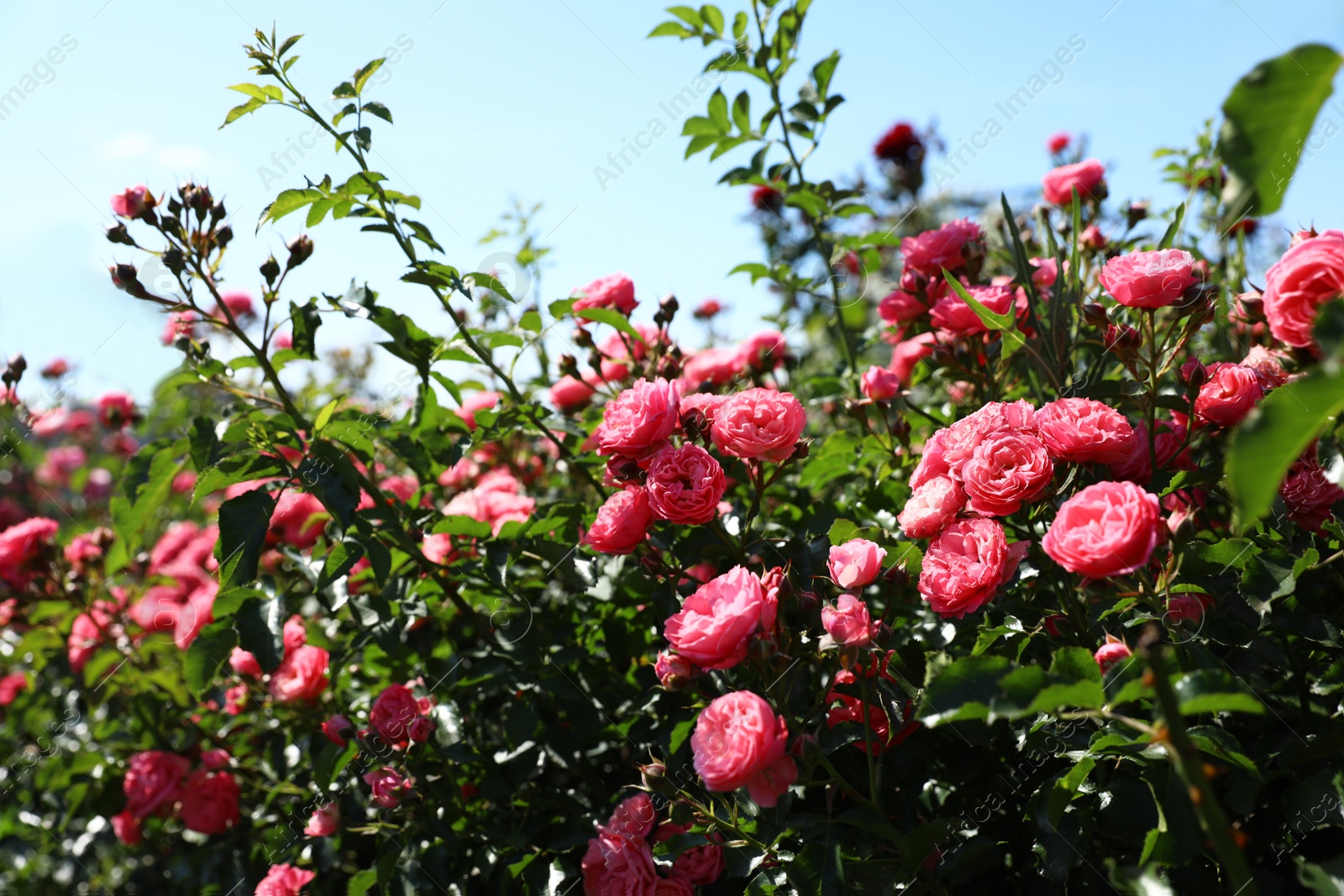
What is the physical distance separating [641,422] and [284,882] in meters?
1.34

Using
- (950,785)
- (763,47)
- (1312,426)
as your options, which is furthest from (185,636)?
(1312,426)

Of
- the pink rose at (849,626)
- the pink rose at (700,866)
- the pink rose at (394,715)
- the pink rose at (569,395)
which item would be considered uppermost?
the pink rose at (569,395)

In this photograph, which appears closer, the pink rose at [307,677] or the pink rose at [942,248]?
the pink rose at [942,248]

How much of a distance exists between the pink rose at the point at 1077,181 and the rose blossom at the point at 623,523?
1407 mm

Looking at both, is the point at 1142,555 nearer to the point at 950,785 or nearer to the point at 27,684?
the point at 950,785

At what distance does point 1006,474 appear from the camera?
1199 mm

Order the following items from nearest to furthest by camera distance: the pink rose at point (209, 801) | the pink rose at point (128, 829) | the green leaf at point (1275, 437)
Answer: the green leaf at point (1275, 437), the pink rose at point (209, 801), the pink rose at point (128, 829)

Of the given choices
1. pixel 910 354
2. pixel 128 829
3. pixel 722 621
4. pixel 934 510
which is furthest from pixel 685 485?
pixel 128 829

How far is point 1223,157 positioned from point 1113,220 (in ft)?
6.91

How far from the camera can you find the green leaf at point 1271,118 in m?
0.59

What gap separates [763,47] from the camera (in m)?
2.17

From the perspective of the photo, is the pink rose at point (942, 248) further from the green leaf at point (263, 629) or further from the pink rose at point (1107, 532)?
the green leaf at point (263, 629)

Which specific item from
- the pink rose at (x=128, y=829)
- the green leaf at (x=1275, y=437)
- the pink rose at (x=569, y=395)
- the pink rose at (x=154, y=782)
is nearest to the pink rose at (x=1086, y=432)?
the green leaf at (x=1275, y=437)

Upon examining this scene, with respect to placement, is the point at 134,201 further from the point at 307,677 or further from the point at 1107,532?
the point at 1107,532
